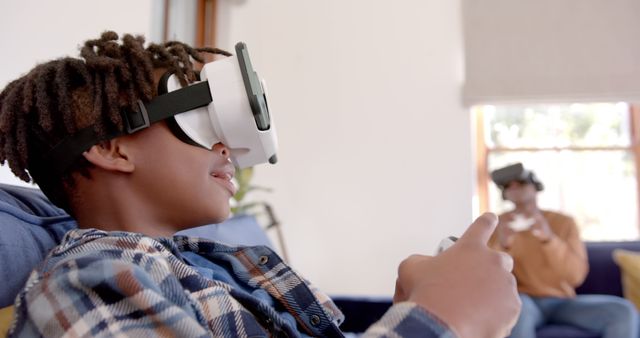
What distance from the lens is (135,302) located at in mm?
506

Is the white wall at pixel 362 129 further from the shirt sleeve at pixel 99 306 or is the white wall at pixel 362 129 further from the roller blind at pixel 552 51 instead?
the shirt sleeve at pixel 99 306

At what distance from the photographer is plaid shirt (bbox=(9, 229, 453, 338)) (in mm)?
498

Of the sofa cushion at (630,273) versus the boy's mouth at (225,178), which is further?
the sofa cushion at (630,273)

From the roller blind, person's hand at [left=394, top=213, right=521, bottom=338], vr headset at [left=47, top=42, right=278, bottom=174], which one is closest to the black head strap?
vr headset at [left=47, top=42, right=278, bottom=174]

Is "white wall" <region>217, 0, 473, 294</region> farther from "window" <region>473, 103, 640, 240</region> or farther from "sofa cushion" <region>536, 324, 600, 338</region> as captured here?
"sofa cushion" <region>536, 324, 600, 338</region>

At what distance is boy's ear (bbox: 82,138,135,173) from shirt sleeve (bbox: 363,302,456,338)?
426 mm

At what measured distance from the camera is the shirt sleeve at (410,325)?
489mm

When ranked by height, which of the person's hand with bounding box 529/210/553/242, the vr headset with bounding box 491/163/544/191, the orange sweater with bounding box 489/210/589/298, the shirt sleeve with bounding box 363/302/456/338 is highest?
the shirt sleeve with bounding box 363/302/456/338

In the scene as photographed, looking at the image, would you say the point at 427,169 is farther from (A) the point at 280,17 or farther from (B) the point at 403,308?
(B) the point at 403,308

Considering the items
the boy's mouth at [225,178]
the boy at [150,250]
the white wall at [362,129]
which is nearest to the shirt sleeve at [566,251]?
the white wall at [362,129]

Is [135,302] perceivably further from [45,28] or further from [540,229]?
[540,229]

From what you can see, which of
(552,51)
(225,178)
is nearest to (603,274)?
(552,51)

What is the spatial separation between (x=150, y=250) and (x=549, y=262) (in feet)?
6.18

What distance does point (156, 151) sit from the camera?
750 mm
